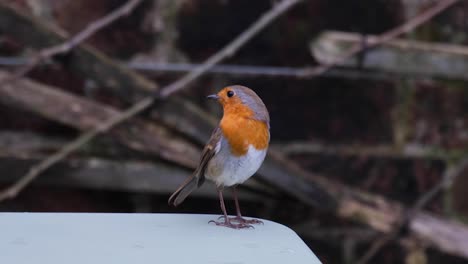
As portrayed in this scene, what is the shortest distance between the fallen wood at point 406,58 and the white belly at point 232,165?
1096 millimetres

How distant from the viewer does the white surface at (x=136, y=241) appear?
1.15m

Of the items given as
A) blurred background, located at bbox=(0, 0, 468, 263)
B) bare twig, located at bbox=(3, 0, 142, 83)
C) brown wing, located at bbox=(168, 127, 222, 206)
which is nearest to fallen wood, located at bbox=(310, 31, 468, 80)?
blurred background, located at bbox=(0, 0, 468, 263)

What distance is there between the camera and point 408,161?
3094 millimetres

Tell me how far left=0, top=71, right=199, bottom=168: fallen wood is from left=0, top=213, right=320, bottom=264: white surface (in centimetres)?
111

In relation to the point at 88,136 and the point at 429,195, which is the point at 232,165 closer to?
the point at 88,136

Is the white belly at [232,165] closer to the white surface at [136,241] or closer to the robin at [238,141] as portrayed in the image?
the robin at [238,141]

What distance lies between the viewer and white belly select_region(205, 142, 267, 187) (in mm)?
1723

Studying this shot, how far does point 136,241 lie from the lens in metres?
1.26

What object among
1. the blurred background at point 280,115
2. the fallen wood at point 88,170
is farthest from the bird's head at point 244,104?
the fallen wood at point 88,170

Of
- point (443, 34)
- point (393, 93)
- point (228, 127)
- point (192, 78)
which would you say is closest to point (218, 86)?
point (192, 78)

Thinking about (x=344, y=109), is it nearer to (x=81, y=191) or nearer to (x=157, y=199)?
(x=157, y=199)

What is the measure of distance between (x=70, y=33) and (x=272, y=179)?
940 millimetres

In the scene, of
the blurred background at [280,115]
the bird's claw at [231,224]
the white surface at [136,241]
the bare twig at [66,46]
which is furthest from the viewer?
the blurred background at [280,115]

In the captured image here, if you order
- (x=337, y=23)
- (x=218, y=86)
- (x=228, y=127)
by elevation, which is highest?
(x=337, y=23)
